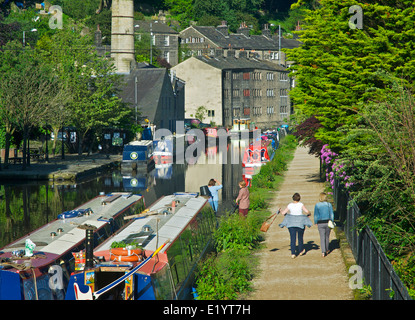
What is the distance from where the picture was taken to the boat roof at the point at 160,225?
46.1 ft

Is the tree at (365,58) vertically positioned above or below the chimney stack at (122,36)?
below

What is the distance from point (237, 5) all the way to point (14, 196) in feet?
461

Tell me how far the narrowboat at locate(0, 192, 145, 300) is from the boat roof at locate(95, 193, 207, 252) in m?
0.77

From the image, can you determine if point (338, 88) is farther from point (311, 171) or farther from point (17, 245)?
point (311, 171)

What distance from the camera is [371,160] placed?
1631 cm

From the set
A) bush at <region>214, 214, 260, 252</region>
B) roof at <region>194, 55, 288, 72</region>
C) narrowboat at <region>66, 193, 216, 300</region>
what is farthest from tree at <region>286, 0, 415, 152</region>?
roof at <region>194, 55, 288, 72</region>

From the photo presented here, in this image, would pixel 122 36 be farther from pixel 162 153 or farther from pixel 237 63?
pixel 237 63

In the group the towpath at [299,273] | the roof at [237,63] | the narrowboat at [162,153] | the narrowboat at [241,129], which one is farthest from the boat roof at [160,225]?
the roof at [237,63]

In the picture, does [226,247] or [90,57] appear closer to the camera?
[226,247]

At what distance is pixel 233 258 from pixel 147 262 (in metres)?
6.54

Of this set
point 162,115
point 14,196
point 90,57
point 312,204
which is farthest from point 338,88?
point 162,115

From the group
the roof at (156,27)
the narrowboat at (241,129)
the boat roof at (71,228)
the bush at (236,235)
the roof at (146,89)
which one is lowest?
the bush at (236,235)

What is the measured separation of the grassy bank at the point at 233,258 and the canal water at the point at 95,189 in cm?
783

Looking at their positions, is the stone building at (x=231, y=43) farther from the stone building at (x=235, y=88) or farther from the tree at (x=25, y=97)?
the tree at (x=25, y=97)
